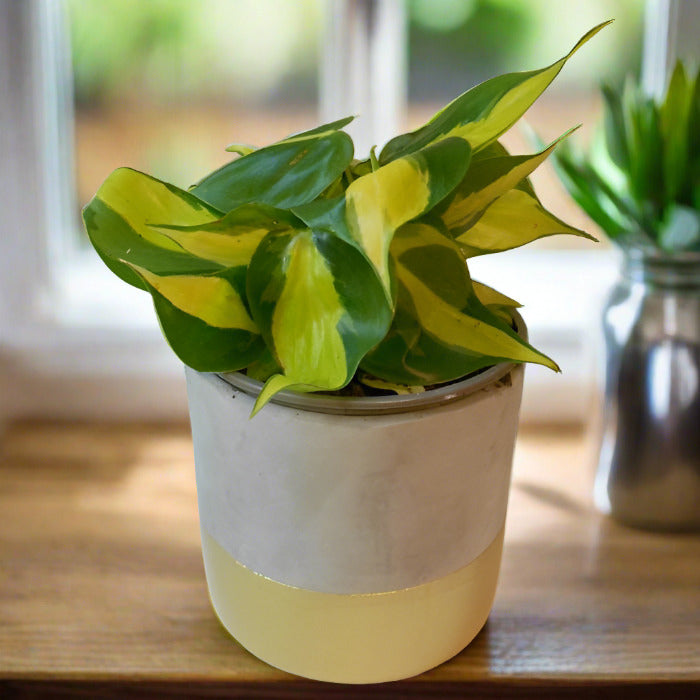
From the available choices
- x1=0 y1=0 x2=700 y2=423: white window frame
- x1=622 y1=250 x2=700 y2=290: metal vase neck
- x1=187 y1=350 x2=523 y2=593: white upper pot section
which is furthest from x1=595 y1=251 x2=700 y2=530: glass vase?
x1=187 y1=350 x2=523 y2=593: white upper pot section

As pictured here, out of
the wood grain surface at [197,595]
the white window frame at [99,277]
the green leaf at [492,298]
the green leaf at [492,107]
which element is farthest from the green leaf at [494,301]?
the white window frame at [99,277]

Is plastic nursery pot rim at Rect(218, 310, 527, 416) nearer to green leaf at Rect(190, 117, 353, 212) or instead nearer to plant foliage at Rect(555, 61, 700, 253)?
green leaf at Rect(190, 117, 353, 212)

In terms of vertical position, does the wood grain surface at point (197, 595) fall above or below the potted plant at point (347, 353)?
below

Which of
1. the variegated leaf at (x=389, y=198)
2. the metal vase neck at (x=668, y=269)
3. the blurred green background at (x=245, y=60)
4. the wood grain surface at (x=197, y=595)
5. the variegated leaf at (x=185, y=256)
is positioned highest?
the blurred green background at (x=245, y=60)

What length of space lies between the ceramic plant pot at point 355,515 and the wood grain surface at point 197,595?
0.05 m

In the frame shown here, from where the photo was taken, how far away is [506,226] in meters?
0.51

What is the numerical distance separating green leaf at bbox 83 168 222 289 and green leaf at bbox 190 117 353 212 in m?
0.01

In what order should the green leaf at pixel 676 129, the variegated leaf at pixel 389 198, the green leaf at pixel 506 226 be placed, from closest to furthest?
the variegated leaf at pixel 389 198
the green leaf at pixel 506 226
the green leaf at pixel 676 129

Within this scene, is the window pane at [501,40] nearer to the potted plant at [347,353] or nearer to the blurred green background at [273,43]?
the blurred green background at [273,43]

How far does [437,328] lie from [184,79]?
58 centimetres

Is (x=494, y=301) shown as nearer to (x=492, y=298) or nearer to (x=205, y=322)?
(x=492, y=298)

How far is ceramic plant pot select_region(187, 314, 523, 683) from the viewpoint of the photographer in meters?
0.48

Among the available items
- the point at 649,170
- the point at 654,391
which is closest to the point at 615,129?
the point at 649,170

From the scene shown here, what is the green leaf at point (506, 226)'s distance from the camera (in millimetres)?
510
